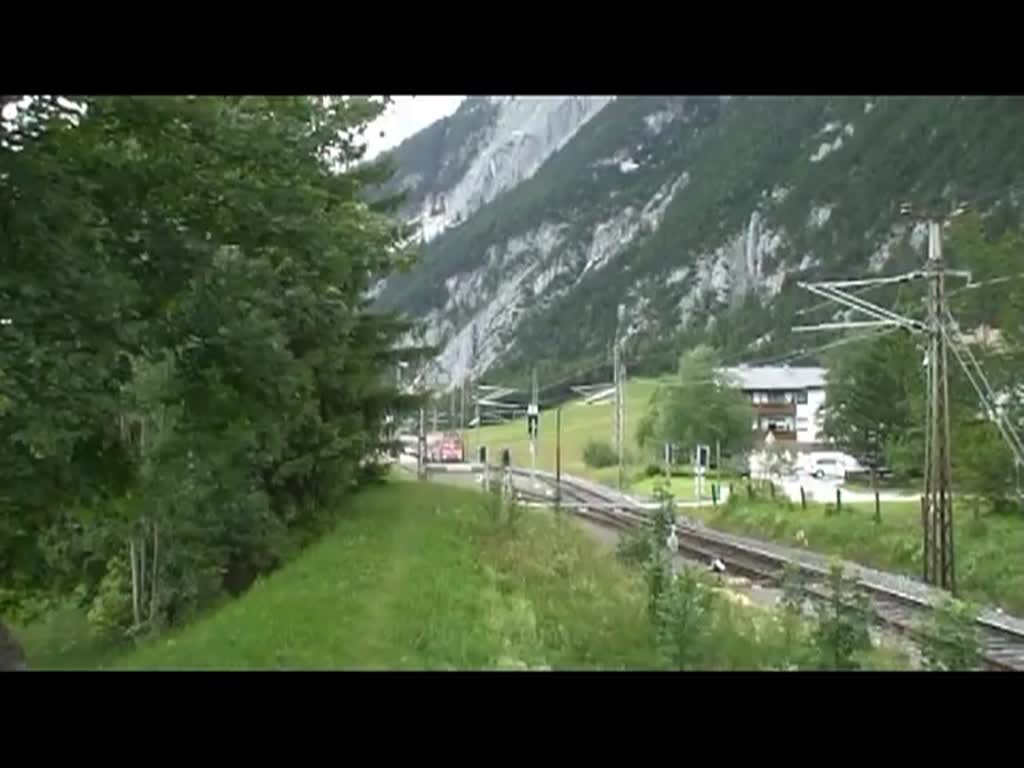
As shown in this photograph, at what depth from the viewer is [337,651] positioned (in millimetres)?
5195

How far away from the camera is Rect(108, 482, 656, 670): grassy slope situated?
5.00 meters

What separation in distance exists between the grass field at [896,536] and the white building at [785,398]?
0.87m

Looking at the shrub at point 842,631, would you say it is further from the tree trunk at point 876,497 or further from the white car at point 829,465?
the white car at point 829,465

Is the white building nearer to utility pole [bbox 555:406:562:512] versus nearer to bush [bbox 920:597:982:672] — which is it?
utility pole [bbox 555:406:562:512]

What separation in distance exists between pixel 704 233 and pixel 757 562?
18.1 metres

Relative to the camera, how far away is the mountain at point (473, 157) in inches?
710

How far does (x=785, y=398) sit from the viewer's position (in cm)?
1244

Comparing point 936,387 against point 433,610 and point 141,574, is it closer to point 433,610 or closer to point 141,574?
point 433,610

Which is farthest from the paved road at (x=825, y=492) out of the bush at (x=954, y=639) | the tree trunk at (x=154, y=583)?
the bush at (x=954, y=639)

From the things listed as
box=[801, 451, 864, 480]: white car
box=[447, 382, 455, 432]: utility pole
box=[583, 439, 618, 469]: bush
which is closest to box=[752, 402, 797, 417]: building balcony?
box=[801, 451, 864, 480]: white car

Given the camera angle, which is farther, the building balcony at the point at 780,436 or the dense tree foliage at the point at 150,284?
the building balcony at the point at 780,436

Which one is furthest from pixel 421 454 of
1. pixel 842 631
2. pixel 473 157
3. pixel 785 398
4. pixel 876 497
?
pixel 473 157

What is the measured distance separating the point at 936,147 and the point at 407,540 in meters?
11.3
